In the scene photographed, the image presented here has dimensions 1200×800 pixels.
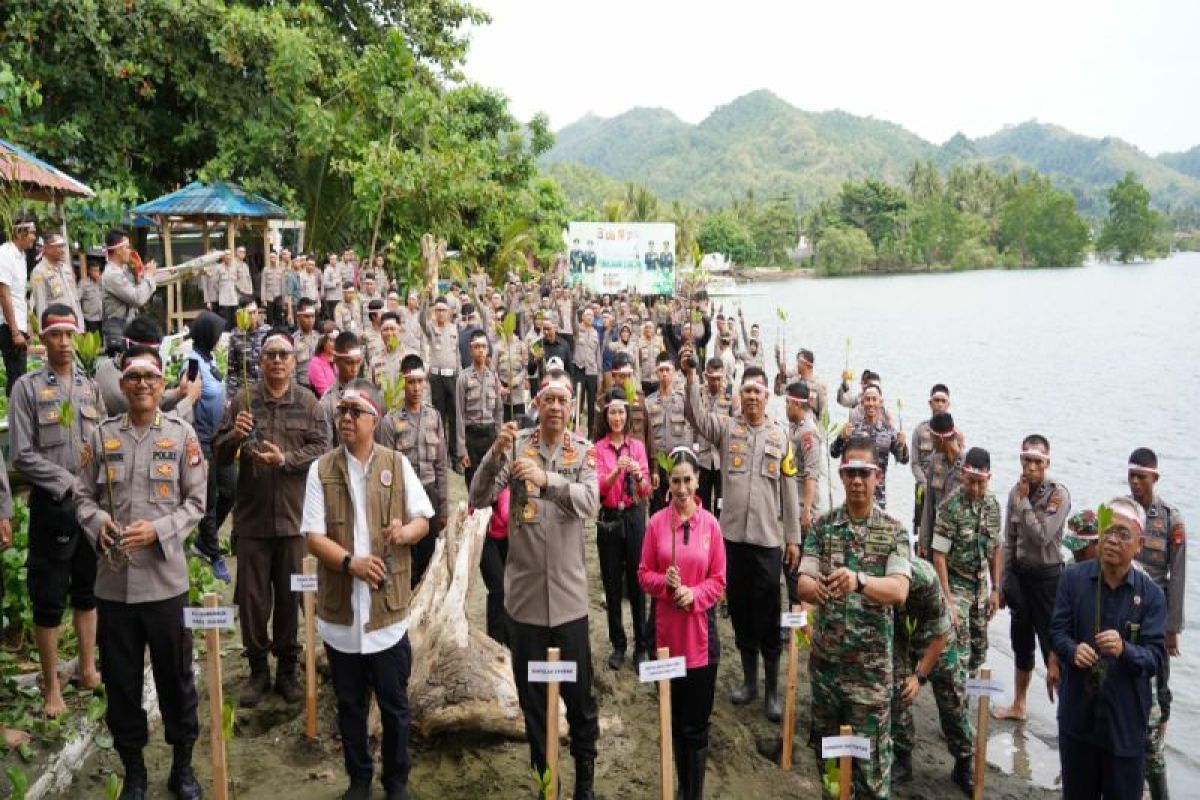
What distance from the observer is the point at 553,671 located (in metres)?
4.09

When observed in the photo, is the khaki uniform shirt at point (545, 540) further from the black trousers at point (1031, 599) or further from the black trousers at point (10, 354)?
the black trousers at point (10, 354)

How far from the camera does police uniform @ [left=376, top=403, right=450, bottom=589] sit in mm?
6105

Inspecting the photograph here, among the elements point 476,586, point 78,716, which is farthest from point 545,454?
point 476,586

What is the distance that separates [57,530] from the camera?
4543mm

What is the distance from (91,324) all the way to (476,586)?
17.5 feet

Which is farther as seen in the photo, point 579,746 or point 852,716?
point 579,746

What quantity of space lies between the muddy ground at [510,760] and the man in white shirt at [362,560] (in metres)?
0.67

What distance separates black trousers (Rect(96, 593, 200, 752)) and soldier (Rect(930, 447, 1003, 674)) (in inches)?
176

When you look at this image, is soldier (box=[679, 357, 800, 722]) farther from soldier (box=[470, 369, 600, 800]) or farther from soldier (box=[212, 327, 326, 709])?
soldier (box=[212, 327, 326, 709])

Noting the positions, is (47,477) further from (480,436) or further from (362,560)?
(480,436)

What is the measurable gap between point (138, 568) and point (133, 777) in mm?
1034

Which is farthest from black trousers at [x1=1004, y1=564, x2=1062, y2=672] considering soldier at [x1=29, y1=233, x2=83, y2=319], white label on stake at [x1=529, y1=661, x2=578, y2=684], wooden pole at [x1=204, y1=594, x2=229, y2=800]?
soldier at [x1=29, y1=233, x2=83, y2=319]

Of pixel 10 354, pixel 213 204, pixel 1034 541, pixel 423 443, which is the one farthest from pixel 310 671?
pixel 213 204

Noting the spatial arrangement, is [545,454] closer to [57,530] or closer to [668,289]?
[57,530]
